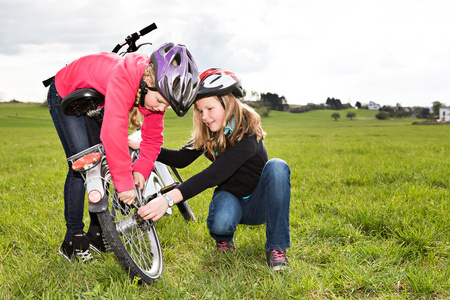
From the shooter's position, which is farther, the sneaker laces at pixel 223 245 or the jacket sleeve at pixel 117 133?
the sneaker laces at pixel 223 245

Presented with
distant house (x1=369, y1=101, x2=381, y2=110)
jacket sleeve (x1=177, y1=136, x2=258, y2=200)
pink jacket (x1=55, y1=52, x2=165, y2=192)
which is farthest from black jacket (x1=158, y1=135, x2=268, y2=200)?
distant house (x1=369, y1=101, x2=381, y2=110)

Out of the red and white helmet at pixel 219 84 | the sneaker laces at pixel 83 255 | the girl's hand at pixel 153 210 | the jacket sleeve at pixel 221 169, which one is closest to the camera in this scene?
the girl's hand at pixel 153 210

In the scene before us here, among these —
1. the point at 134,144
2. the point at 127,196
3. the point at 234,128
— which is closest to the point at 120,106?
the point at 127,196

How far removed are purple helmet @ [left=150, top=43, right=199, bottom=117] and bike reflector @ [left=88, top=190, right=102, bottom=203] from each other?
2.87 ft

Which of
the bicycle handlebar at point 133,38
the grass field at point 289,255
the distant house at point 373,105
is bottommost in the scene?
the grass field at point 289,255

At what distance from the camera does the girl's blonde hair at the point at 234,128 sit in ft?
9.92

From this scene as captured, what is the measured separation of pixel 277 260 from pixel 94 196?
1.56 m

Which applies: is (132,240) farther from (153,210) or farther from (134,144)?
(134,144)

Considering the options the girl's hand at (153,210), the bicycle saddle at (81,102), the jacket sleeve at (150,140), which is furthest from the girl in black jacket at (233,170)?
the bicycle saddle at (81,102)

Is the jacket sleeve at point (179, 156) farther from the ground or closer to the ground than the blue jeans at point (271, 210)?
farther from the ground

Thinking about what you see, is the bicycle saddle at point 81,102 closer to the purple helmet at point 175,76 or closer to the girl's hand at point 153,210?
the purple helmet at point 175,76

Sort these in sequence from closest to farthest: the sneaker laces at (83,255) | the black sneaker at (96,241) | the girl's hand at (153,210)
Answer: the girl's hand at (153,210) → the sneaker laces at (83,255) → the black sneaker at (96,241)

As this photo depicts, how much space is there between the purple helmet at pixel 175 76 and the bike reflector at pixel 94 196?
88cm

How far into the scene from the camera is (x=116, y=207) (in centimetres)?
312
